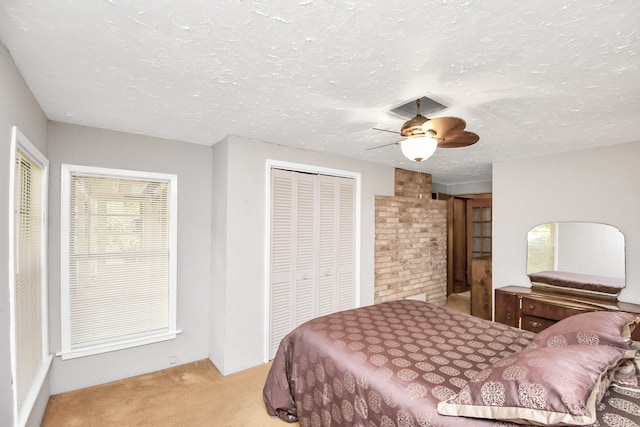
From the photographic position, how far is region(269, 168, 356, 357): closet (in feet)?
10.6

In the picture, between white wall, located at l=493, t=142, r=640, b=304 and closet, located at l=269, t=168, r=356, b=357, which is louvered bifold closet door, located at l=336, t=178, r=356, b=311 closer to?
closet, located at l=269, t=168, r=356, b=357

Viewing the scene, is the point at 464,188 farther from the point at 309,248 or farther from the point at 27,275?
the point at 27,275

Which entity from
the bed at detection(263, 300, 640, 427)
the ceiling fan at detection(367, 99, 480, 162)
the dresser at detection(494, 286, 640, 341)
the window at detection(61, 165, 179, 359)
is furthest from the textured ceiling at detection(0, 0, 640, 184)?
the dresser at detection(494, 286, 640, 341)

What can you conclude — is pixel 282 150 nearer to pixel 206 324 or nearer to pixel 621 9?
pixel 206 324

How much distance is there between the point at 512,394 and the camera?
45.7 inches

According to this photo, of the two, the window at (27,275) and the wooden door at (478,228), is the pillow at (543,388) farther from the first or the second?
the wooden door at (478,228)

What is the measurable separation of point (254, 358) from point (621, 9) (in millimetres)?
3504

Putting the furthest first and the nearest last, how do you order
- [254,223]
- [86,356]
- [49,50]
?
[254,223] < [86,356] < [49,50]

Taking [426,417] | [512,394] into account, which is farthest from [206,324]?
[512,394]

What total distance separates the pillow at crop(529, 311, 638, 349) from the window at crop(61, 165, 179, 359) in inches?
121

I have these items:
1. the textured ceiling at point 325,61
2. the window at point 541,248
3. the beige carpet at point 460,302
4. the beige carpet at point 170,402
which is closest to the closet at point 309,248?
the beige carpet at point 170,402

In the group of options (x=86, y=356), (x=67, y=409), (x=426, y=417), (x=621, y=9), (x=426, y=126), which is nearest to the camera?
(x=621, y=9)

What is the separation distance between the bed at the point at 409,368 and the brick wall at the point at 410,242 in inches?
63.5

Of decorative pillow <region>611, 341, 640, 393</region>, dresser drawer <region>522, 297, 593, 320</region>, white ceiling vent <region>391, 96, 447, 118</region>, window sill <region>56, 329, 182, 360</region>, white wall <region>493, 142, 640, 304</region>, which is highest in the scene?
white ceiling vent <region>391, 96, 447, 118</region>
